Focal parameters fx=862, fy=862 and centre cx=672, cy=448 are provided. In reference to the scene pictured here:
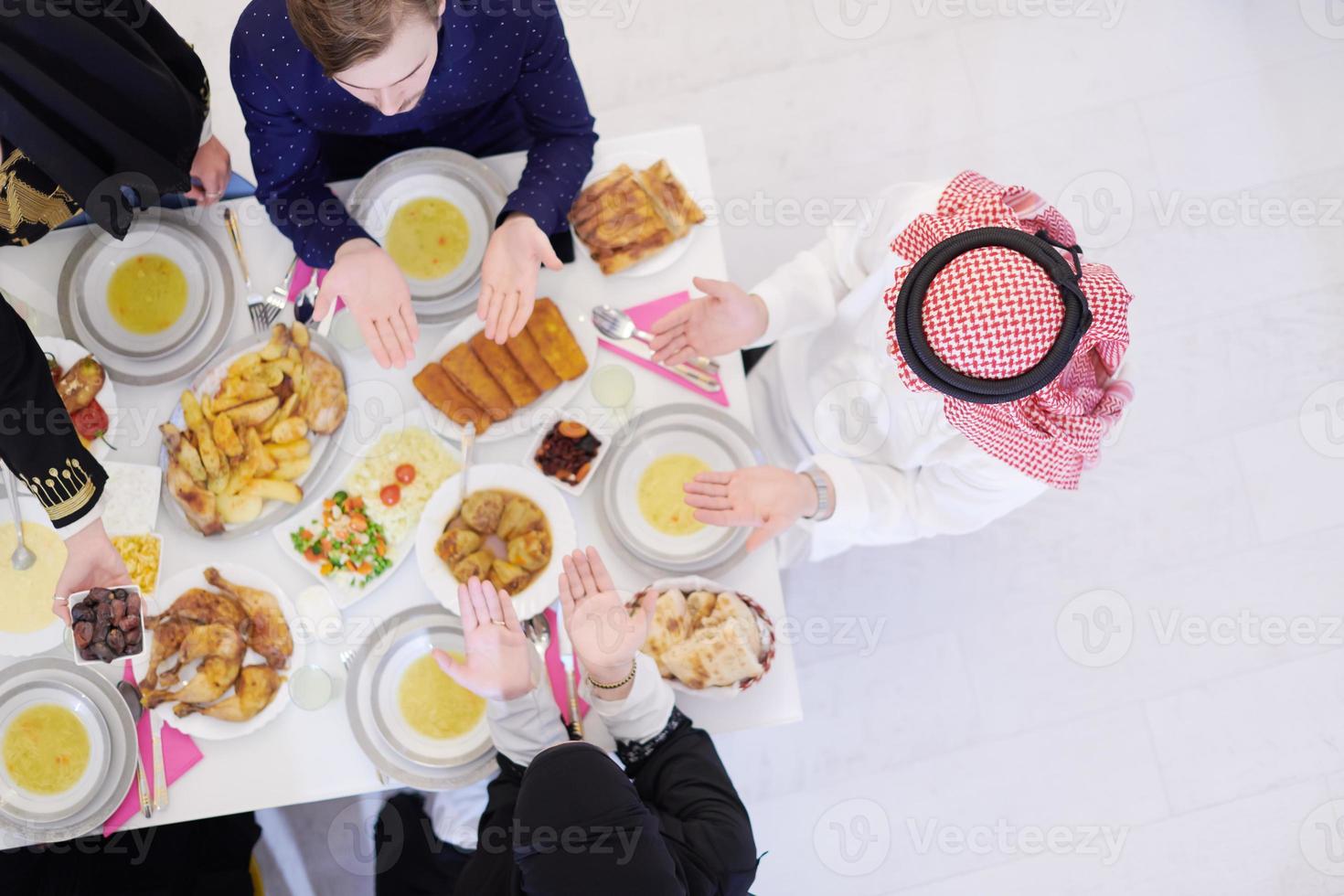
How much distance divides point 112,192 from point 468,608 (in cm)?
98

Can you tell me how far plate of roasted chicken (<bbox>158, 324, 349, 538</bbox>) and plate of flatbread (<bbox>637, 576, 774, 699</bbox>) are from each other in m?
0.71

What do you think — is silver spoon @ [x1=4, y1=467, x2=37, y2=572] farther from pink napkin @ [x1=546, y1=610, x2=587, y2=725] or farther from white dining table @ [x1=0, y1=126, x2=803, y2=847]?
Result: pink napkin @ [x1=546, y1=610, x2=587, y2=725]

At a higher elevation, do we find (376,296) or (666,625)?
(376,296)

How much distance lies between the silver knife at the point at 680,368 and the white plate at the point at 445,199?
0.32 m

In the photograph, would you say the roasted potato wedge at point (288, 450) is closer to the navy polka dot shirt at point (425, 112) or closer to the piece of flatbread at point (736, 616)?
the navy polka dot shirt at point (425, 112)

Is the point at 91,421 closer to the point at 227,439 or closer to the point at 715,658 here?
the point at 227,439

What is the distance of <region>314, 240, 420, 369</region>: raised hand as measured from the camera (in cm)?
159

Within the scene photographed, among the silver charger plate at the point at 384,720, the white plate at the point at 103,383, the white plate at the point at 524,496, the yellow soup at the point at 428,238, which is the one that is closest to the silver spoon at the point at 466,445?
the white plate at the point at 524,496

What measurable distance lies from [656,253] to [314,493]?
82cm

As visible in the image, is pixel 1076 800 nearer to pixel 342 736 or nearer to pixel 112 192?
pixel 342 736

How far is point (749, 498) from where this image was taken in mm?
1574

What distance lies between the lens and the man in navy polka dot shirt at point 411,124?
1.53 m

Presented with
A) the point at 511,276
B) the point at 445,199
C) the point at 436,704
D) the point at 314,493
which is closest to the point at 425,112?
the point at 445,199

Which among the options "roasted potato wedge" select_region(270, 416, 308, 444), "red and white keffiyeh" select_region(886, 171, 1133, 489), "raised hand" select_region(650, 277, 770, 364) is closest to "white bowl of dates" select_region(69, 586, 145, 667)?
"roasted potato wedge" select_region(270, 416, 308, 444)
